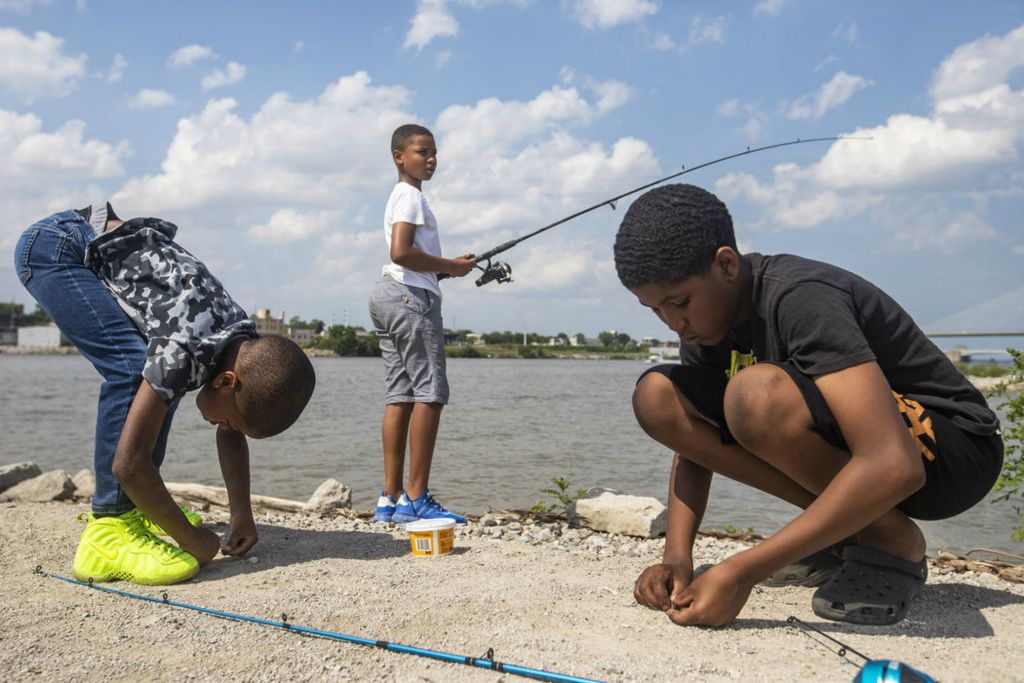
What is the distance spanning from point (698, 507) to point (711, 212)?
1023 mm

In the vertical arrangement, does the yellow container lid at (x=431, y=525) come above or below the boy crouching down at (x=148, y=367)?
below

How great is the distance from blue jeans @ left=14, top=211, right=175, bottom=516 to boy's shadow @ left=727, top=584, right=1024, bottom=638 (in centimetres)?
231

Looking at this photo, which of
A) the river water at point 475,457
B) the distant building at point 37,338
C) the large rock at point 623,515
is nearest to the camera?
the large rock at point 623,515

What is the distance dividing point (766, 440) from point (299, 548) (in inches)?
81.7

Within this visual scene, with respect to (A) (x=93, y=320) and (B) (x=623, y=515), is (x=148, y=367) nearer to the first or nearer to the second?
(A) (x=93, y=320)

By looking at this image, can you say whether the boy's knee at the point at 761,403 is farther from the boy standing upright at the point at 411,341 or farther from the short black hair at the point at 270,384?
the boy standing upright at the point at 411,341

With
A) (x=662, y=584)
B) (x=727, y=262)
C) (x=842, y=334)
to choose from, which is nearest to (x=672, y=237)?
(x=727, y=262)

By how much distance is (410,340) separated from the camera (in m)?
4.18

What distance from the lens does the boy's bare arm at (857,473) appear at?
198 cm

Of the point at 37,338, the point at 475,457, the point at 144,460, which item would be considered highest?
the point at 37,338

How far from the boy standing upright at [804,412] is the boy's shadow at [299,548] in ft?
4.34

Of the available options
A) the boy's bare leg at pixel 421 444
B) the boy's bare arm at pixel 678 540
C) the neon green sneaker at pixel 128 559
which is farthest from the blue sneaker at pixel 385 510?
the boy's bare arm at pixel 678 540

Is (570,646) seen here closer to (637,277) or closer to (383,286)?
(637,277)

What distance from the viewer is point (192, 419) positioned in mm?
12391
